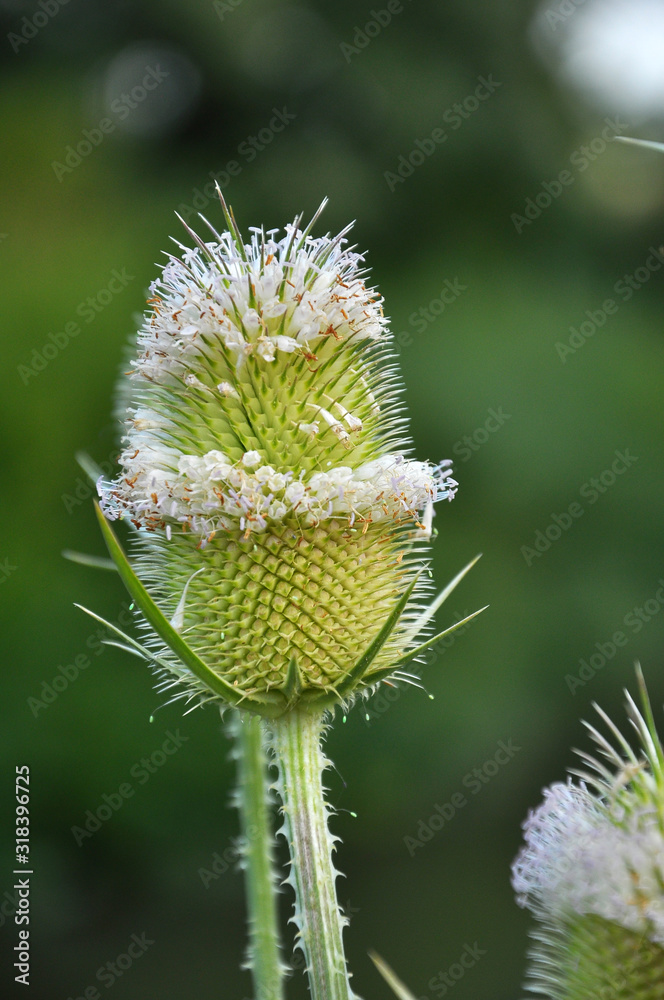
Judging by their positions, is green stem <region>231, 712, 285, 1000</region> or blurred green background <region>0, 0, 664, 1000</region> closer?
green stem <region>231, 712, 285, 1000</region>

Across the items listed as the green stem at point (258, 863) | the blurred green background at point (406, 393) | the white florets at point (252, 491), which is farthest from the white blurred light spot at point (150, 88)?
the green stem at point (258, 863)

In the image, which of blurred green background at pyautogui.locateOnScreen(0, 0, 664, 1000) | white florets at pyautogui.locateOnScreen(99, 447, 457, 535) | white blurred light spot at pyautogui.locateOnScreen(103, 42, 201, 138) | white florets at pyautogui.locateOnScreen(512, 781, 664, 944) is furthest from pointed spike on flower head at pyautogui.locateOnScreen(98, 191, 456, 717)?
white blurred light spot at pyautogui.locateOnScreen(103, 42, 201, 138)

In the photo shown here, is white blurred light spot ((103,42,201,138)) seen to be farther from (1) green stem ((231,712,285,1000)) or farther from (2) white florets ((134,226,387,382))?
(1) green stem ((231,712,285,1000))

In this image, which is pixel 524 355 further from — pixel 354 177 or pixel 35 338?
pixel 35 338

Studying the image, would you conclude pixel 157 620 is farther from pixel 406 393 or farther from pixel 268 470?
pixel 406 393

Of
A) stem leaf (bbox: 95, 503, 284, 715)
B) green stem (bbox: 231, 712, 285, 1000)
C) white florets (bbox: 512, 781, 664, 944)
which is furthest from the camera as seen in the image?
green stem (bbox: 231, 712, 285, 1000)
